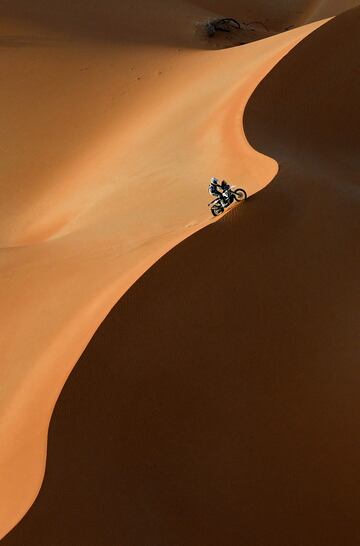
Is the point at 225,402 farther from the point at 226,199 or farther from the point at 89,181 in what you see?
the point at 89,181

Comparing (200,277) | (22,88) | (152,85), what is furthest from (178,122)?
(200,277)

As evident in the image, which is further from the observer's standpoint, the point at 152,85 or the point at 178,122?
the point at 152,85

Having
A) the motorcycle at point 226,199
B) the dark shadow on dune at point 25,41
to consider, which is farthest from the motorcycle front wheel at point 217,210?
the dark shadow on dune at point 25,41

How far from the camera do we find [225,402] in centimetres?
426

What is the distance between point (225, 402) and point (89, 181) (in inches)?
200

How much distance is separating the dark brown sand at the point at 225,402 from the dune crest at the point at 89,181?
18 cm

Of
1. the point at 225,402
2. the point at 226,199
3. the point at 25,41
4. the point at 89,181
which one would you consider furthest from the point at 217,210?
the point at 25,41

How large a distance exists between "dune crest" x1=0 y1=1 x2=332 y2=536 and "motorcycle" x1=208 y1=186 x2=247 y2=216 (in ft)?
0.74

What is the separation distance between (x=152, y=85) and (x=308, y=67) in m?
2.86

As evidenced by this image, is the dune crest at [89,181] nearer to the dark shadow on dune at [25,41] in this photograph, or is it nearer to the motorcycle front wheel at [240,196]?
the dark shadow on dune at [25,41]

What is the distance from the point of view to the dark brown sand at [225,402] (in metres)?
3.77

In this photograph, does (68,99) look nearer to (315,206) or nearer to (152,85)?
(152,85)

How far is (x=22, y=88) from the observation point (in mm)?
11312

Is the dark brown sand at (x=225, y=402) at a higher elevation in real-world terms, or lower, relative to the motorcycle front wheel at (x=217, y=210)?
lower
